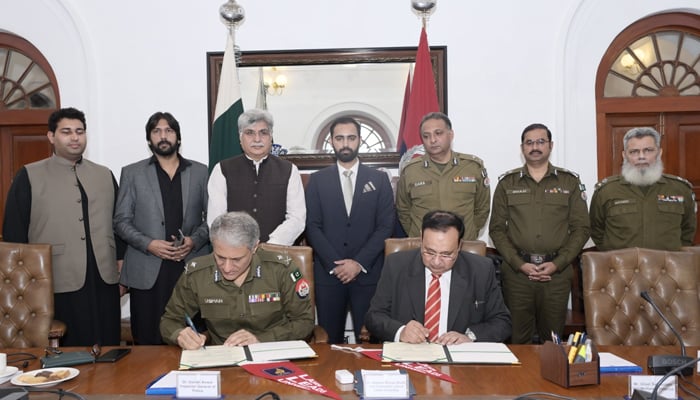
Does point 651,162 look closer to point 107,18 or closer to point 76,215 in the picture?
point 76,215

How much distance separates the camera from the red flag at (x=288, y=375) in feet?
5.41

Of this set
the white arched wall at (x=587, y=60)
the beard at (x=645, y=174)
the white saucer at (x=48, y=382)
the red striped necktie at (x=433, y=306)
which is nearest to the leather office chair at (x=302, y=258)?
the red striped necktie at (x=433, y=306)

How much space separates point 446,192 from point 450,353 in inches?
63.4

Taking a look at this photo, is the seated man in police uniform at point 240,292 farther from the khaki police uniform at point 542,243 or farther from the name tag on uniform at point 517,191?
the name tag on uniform at point 517,191

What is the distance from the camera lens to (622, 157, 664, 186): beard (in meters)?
3.41

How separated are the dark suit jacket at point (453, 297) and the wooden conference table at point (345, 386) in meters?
0.35

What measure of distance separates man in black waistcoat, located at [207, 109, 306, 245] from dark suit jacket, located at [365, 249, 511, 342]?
0.97 metres

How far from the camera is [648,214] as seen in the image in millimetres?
3396

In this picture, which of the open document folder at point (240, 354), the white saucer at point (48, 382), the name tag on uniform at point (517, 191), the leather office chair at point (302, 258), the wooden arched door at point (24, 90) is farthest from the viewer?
the wooden arched door at point (24, 90)

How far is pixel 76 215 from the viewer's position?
3297 mm

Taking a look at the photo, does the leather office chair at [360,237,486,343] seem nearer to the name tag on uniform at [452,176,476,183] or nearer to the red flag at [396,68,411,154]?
the name tag on uniform at [452,176,476,183]

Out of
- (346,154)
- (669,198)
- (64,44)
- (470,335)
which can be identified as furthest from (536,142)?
(64,44)

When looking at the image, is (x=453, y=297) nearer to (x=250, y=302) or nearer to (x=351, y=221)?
(x=250, y=302)

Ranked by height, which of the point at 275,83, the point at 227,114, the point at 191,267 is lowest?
the point at 191,267
